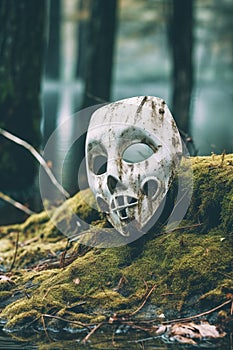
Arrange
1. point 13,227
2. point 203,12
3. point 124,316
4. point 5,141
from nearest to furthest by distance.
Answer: point 124,316
point 13,227
point 5,141
point 203,12

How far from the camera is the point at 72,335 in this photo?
579 cm

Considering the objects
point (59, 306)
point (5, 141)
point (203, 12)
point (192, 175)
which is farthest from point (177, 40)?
point (203, 12)

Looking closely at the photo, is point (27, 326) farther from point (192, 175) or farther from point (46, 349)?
point (192, 175)

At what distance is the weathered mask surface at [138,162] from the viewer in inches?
255

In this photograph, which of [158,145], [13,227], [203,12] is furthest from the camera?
[203,12]

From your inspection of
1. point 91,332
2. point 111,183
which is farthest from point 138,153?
point 91,332

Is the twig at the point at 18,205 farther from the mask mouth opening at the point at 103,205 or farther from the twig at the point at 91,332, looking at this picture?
the twig at the point at 91,332

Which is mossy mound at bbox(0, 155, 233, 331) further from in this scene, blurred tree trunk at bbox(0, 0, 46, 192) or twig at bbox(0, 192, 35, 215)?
blurred tree trunk at bbox(0, 0, 46, 192)

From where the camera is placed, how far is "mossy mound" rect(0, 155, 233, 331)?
6062 mm

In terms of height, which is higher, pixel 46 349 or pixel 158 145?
pixel 158 145

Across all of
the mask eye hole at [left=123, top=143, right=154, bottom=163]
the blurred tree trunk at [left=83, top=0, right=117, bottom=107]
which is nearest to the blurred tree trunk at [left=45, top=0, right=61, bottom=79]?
the mask eye hole at [left=123, top=143, right=154, bottom=163]

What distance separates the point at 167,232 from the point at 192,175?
2.01ft

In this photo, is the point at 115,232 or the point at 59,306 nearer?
the point at 59,306

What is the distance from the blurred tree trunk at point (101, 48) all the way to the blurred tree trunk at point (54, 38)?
24.8m
